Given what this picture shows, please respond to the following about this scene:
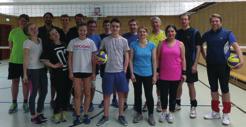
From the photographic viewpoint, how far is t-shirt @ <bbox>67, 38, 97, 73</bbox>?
338cm

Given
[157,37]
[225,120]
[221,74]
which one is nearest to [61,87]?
[157,37]

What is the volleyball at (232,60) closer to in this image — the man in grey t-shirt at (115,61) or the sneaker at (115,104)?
the man in grey t-shirt at (115,61)

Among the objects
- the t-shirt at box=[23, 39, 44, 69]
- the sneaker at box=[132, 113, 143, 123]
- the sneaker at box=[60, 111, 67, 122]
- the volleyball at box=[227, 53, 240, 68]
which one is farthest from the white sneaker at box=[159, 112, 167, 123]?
the t-shirt at box=[23, 39, 44, 69]

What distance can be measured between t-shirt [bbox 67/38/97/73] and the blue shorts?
0.29 metres

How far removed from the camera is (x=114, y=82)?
3.54 m

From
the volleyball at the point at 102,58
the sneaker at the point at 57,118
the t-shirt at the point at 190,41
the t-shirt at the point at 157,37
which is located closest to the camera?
the volleyball at the point at 102,58

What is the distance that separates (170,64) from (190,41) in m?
0.58

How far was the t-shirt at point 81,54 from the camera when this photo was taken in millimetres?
3379

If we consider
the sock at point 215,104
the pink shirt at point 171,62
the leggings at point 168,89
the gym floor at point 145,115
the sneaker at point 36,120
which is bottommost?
the gym floor at point 145,115

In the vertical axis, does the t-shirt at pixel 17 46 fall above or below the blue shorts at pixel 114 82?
above

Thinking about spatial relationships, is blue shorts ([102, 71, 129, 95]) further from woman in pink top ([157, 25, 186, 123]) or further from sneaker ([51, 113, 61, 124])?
sneaker ([51, 113, 61, 124])

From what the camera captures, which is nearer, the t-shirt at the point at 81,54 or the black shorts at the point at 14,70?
the t-shirt at the point at 81,54

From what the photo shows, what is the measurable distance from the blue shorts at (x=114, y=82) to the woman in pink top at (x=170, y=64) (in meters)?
0.54

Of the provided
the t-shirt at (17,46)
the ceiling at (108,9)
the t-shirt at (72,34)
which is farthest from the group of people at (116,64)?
the ceiling at (108,9)
